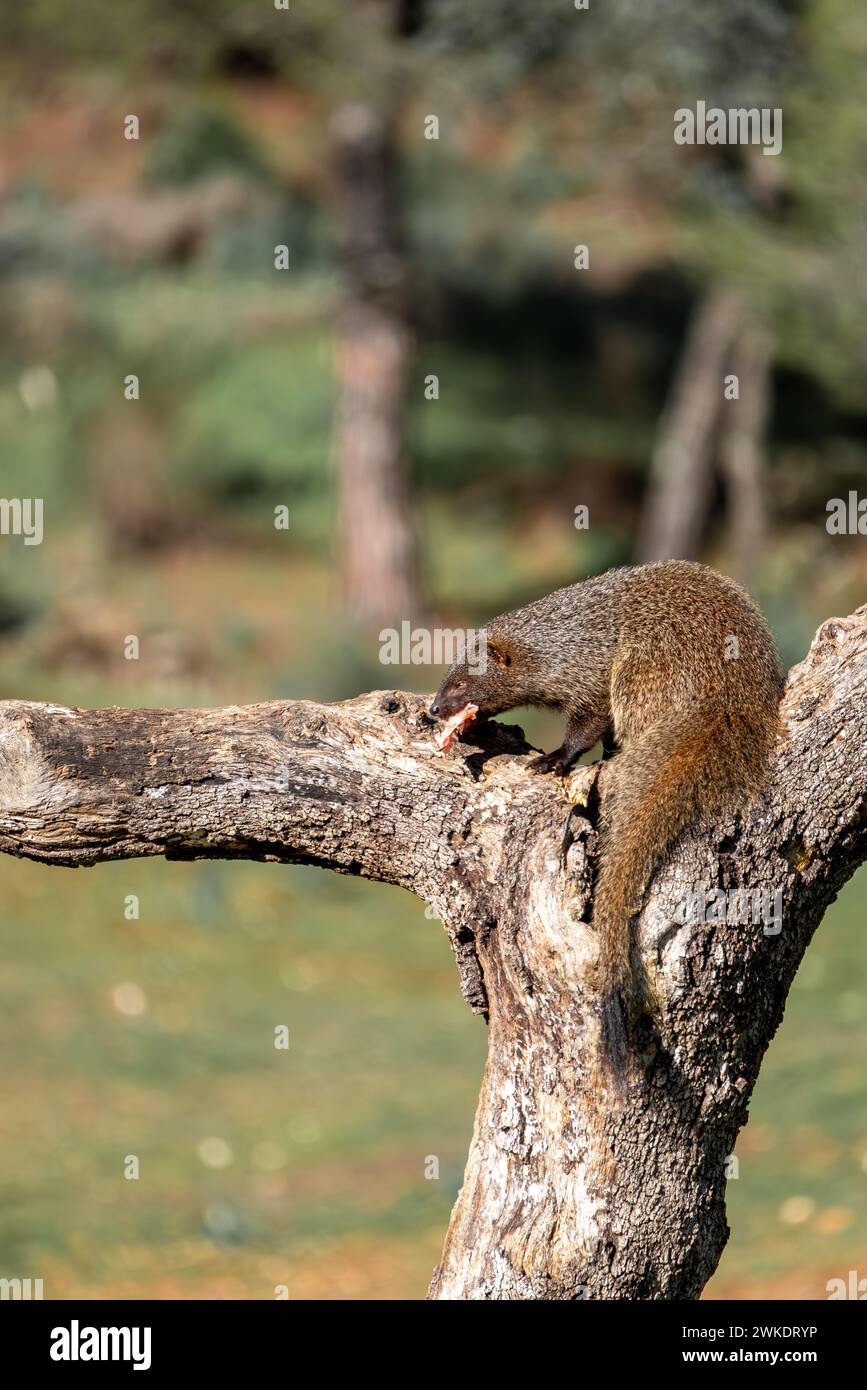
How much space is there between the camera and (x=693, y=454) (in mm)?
14445

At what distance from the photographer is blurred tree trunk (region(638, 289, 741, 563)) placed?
1434 centimetres

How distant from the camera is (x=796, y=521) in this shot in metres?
15.3

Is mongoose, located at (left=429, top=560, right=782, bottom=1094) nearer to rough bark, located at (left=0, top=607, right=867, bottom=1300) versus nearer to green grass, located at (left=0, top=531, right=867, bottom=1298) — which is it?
rough bark, located at (left=0, top=607, right=867, bottom=1300)

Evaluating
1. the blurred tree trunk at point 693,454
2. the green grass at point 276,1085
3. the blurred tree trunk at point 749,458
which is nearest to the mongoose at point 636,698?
the green grass at point 276,1085

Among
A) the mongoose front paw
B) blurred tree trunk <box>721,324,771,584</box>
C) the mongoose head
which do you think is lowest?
the mongoose front paw

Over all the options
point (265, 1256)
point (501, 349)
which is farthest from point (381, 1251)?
point (501, 349)

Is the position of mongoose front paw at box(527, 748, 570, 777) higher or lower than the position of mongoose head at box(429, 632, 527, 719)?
lower

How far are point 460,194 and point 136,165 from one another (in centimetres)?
412

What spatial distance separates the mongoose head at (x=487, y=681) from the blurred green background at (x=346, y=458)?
108 inches

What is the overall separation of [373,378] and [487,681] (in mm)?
9701

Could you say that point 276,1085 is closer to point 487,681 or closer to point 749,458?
point 487,681

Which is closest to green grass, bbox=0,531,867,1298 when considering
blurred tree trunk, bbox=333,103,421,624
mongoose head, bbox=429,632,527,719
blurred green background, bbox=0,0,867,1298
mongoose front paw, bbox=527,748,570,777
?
blurred green background, bbox=0,0,867,1298

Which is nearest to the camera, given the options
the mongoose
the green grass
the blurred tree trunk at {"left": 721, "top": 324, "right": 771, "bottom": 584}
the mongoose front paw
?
the mongoose

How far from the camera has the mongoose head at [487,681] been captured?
4.11 meters
